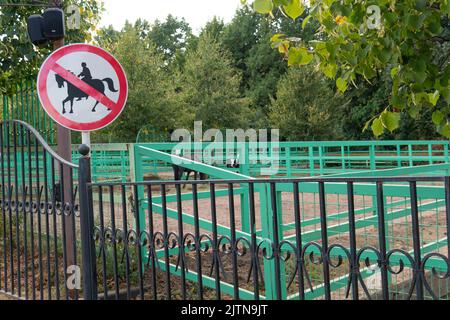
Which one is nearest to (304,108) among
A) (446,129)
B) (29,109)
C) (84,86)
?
(29,109)

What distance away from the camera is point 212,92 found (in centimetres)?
3347

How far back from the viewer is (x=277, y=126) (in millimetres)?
34750

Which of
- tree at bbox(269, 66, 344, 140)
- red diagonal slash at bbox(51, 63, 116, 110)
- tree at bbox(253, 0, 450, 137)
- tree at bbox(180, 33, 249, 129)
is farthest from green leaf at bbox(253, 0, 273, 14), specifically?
tree at bbox(269, 66, 344, 140)

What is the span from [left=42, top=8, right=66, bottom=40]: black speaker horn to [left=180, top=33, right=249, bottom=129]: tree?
2808 cm

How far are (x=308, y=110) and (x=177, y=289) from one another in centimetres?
2793

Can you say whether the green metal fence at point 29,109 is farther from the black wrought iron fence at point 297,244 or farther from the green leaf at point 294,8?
the green leaf at point 294,8

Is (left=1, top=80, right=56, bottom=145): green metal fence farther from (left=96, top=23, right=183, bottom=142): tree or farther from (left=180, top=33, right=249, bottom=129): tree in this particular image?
(left=180, top=33, right=249, bottom=129): tree

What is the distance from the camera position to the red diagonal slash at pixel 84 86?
13.7 ft

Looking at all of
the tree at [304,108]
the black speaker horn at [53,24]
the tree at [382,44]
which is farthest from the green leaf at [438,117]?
the tree at [304,108]

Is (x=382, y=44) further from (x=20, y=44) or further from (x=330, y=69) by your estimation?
(x=20, y=44)

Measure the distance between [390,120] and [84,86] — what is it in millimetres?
2343

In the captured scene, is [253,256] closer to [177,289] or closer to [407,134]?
[177,289]
